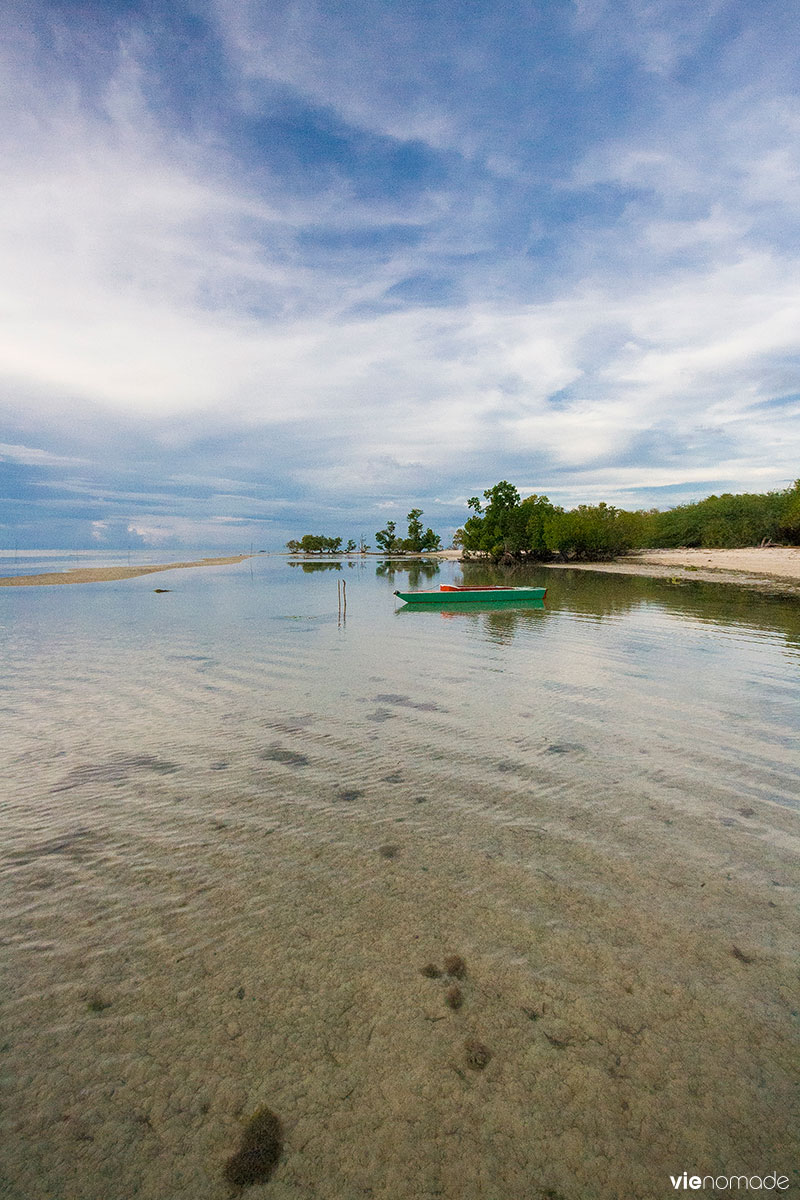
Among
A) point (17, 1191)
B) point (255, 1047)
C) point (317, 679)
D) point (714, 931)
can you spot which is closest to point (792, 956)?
point (714, 931)

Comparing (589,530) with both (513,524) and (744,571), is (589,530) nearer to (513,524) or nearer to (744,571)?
(513,524)

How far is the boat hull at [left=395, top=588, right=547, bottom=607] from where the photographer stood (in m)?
34.9

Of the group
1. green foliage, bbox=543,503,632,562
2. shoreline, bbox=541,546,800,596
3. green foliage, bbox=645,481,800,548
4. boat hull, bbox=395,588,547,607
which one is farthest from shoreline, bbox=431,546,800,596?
boat hull, bbox=395,588,547,607

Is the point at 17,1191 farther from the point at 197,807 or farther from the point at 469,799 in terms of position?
the point at 469,799

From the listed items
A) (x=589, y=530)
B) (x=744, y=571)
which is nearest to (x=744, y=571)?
(x=744, y=571)

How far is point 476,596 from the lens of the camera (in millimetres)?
35656

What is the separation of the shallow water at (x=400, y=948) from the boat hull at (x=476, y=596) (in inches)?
914

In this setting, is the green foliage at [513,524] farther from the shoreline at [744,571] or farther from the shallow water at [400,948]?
the shallow water at [400,948]

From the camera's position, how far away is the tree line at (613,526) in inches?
3807

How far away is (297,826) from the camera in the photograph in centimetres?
696

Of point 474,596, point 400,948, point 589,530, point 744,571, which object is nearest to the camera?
point 400,948

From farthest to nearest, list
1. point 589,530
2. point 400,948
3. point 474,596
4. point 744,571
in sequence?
point 589,530
point 744,571
point 474,596
point 400,948

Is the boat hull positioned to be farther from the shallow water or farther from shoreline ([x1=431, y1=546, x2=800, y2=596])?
the shallow water

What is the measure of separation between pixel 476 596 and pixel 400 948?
3156 centimetres
